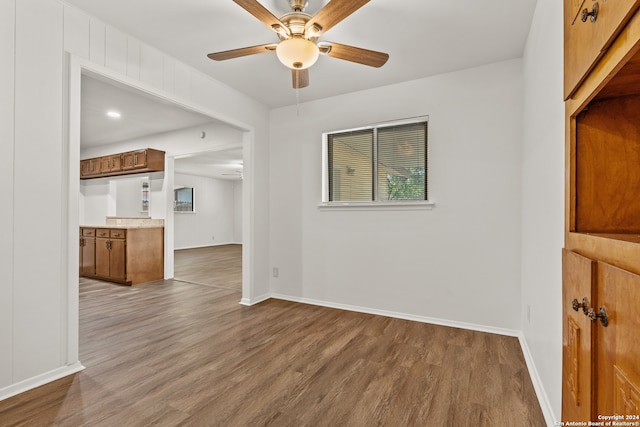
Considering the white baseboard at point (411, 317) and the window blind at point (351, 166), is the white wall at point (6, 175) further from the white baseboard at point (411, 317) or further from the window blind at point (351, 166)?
the window blind at point (351, 166)

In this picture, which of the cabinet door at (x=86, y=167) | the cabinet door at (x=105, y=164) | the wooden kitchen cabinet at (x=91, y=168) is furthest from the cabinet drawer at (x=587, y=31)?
the cabinet door at (x=86, y=167)

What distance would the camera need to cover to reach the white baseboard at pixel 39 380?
5.93 feet

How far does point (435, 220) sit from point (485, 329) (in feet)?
3.68

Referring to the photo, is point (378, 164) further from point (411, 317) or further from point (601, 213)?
point (601, 213)

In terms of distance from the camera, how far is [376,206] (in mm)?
3395

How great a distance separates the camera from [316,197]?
379 centimetres

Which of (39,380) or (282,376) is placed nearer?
(39,380)

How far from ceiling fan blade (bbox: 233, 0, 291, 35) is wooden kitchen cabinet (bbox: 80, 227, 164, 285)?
4191 mm

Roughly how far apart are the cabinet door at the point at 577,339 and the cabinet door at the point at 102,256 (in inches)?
230

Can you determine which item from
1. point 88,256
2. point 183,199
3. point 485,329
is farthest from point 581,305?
point 183,199

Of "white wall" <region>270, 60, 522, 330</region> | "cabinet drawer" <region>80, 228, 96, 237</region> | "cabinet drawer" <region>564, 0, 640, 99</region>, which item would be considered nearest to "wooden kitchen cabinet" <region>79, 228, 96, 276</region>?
"cabinet drawer" <region>80, 228, 96, 237</region>

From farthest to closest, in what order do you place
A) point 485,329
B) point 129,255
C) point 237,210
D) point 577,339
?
point 237,210
point 129,255
point 485,329
point 577,339

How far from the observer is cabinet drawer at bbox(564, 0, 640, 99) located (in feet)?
2.54

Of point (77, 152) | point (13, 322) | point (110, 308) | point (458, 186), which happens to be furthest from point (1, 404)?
point (458, 186)
